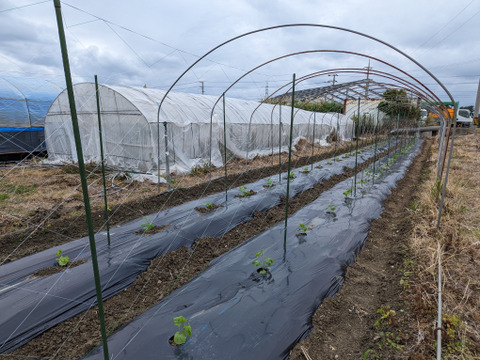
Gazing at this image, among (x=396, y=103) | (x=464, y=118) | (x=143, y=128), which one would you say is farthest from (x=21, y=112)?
(x=464, y=118)

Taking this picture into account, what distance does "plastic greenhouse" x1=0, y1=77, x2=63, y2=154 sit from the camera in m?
11.4

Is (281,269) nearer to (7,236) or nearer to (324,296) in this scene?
(324,296)

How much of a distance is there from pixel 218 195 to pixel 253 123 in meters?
7.68

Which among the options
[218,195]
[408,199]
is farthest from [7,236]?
[408,199]

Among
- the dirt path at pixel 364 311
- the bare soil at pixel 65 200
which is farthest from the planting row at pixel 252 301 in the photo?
the bare soil at pixel 65 200

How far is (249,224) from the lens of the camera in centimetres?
571

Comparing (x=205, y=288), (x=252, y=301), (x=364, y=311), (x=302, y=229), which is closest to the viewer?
(x=252, y=301)

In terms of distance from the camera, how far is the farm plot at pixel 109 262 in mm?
3043

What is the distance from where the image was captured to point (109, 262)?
3.89 meters

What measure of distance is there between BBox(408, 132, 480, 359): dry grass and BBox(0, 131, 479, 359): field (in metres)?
0.01

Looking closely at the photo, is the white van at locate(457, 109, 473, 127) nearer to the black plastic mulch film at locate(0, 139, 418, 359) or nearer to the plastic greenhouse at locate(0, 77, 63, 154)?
the black plastic mulch film at locate(0, 139, 418, 359)

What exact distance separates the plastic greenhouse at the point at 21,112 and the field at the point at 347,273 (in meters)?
4.94

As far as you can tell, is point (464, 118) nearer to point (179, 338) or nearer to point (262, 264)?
point (262, 264)

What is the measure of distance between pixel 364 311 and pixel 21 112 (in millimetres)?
14670
